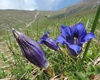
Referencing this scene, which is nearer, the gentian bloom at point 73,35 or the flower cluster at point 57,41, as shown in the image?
the flower cluster at point 57,41

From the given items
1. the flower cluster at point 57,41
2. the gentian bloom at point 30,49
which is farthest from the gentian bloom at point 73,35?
the gentian bloom at point 30,49

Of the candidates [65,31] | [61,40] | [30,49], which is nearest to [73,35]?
[65,31]

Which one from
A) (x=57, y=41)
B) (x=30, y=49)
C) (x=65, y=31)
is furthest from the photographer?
(x=65, y=31)

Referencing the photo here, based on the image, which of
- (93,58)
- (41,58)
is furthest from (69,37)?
(93,58)

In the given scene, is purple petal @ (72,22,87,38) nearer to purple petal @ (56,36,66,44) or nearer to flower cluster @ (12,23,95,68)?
flower cluster @ (12,23,95,68)

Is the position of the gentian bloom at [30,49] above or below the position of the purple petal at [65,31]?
below

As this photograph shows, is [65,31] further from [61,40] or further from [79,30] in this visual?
[61,40]

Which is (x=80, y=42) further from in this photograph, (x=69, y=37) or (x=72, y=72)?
(x=72, y=72)

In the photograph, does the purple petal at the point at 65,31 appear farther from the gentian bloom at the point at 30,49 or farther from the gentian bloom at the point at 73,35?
the gentian bloom at the point at 30,49

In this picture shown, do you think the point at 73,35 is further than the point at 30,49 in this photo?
Yes
